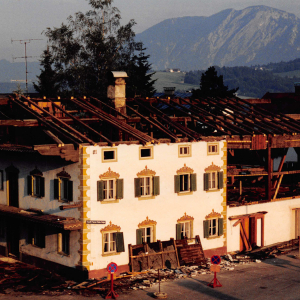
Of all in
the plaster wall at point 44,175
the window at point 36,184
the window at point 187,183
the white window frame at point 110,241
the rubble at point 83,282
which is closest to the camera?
the rubble at point 83,282

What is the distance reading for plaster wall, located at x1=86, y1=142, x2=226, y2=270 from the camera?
35.0 meters

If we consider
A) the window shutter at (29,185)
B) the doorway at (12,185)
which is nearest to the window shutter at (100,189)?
the window shutter at (29,185)

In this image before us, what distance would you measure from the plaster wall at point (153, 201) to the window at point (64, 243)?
191cm

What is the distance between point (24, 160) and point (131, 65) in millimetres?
38729

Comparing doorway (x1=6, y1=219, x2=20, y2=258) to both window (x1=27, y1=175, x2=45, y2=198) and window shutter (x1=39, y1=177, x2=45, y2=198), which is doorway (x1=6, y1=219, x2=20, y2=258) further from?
window shutter (x1=39, y1=177, x2=45, y2=198)

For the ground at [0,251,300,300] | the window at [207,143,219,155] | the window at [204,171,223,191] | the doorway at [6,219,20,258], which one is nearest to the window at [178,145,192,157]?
the window at [207,143,219,155]

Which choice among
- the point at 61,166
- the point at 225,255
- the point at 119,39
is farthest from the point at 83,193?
the point at 119,39

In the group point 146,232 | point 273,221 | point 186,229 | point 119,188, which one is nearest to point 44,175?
point 119,188

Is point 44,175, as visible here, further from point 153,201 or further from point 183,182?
point 183,182

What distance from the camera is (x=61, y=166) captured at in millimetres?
36031

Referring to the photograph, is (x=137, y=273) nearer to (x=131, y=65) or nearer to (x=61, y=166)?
(x=61, y=166)

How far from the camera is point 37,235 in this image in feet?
128

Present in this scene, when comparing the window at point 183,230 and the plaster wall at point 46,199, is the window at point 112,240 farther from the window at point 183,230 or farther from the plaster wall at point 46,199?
the window at point 183,230

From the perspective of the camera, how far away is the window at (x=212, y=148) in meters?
40.3
